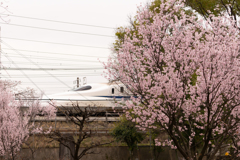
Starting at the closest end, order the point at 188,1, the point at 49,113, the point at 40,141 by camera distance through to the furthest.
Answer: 1. the point at 188,1
2. the point at 40,141
3. the point at 49,113

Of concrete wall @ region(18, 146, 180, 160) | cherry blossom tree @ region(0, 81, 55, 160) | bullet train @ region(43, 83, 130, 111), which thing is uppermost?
bullet train @ region(43, 83, 130, 111)

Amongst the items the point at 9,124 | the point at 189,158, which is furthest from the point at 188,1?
the point at 9,124

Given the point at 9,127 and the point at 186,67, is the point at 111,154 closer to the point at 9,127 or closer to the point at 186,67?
the point at 9,127

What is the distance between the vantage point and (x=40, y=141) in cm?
1662

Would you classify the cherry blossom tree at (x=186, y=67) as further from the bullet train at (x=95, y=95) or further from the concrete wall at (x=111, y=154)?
the bullet train at (x=95, y=95)

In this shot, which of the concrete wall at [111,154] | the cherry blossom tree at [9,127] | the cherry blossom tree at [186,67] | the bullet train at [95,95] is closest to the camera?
the cherry blossom tree at [186,67]

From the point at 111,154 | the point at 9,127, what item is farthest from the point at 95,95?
the point at 9,127

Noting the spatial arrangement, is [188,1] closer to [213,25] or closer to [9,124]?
[213,25]

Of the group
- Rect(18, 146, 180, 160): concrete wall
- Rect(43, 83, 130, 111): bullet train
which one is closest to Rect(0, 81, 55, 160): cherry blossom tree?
Rect(18, 146, 180, 160): concrete wall

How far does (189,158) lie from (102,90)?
54.6 feet

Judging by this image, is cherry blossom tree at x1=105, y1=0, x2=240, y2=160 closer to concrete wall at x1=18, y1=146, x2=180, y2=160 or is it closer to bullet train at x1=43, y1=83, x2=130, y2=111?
concrete wall at x1=18, y1=146, x2=180, y2=160

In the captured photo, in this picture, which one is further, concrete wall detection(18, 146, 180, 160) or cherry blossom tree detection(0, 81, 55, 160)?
concrete wall detection(18, 146, 180, 160)

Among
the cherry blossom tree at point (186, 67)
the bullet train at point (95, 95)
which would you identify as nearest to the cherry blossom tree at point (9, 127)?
the bullet train at point (95, 95)

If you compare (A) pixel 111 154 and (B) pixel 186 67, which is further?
(A) pixel 111 154
